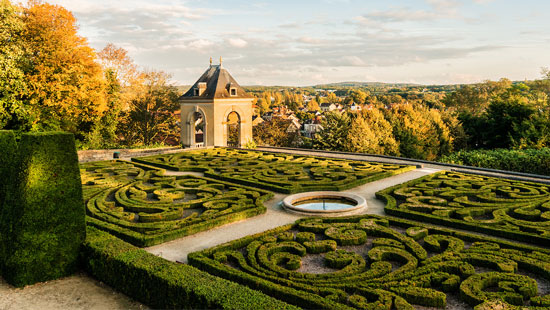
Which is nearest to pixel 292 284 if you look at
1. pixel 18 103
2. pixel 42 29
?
pixel 18 103

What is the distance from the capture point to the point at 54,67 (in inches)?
1228

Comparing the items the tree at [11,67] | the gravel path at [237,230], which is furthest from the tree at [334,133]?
the tree at [11,67]

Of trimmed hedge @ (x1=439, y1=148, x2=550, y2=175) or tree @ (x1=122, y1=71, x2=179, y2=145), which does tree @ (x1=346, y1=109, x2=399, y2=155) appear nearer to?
trimmed hedge @ (x1=439, y1=148, x2=550, y2=175)

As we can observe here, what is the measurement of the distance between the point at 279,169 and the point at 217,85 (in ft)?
46.0

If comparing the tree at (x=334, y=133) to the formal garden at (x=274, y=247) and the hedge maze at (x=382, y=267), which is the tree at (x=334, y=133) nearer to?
the formal garden at (x=274, y=247)

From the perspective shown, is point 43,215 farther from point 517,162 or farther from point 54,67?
point 517,162

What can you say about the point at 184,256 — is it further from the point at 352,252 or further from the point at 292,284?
the point at 352,252

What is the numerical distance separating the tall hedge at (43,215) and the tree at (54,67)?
76.4 ft

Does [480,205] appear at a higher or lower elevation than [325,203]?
higher

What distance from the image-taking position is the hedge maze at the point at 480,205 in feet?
40.5

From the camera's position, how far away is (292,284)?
28.5 ft

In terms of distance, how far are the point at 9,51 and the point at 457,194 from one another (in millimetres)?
30111

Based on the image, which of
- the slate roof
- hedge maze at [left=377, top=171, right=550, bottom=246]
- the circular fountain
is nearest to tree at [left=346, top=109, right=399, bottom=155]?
the slate roof

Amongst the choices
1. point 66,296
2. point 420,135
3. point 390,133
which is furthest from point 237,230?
point 420,135
